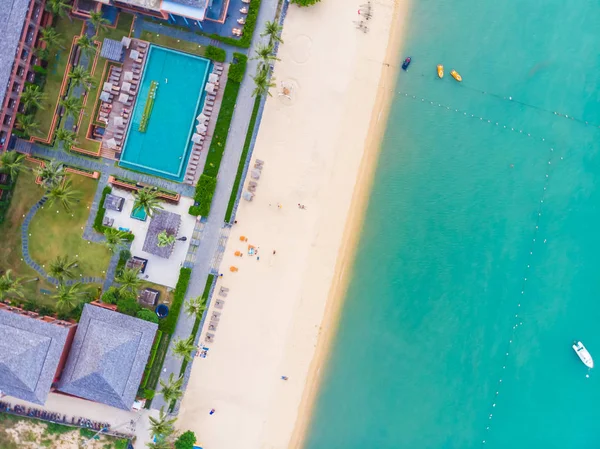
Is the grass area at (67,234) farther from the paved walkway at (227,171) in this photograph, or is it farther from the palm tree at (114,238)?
the paved walkway at (227,171)

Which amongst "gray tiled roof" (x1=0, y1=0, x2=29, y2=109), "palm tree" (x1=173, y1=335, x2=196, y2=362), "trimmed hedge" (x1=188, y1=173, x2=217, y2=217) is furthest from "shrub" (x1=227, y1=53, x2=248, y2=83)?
"palm tree" (x1=173, y1=335, x2=196, y2=362)

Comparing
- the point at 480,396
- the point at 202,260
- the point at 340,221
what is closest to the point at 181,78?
the point at 202,260

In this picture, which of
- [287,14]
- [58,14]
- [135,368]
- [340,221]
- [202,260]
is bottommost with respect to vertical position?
[135,368]

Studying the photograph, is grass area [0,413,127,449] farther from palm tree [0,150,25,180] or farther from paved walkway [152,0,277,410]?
palm tree [0,150,25,180]

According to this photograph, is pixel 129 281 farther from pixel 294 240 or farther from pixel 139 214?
pixel 294 240

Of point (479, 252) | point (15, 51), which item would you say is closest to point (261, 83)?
point (15, 51)

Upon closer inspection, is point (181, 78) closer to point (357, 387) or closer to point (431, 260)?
point (431, 260)
